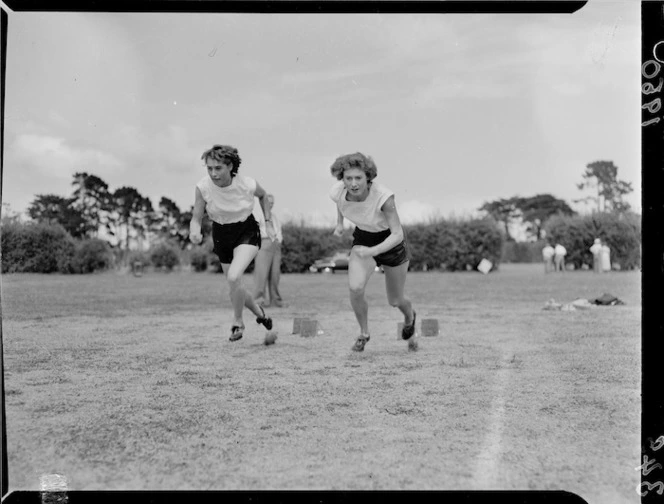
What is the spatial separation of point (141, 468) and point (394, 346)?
10.7ft

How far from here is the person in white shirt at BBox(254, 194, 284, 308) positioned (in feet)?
18.5

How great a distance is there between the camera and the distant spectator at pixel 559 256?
60.6 feet

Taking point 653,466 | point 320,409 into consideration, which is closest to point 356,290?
point 320,409

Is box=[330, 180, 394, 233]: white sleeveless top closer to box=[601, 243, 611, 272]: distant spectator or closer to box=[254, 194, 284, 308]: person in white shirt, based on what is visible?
box=[254, 194, 284, 308]: person in white shirt

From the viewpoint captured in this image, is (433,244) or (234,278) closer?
(234,278)

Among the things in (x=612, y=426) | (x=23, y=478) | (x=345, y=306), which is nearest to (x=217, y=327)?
(x=345, y=306)

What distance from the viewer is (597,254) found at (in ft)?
56.9

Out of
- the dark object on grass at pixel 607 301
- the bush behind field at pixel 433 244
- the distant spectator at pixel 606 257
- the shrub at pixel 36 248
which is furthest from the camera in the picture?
the distant spectator at pixel 606 257

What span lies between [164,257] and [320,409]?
7094mm

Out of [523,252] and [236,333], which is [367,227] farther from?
[523,252]

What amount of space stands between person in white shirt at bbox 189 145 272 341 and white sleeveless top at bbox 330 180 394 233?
0.72 m

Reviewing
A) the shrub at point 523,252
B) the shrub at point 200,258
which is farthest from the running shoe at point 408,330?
the shrub at point 523,252

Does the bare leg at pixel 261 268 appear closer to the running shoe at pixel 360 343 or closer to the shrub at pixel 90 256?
the shrub at pixel 90 256

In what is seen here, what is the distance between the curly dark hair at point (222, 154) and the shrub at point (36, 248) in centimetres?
130
